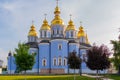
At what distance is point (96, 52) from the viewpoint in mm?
34812

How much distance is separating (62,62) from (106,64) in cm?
3798

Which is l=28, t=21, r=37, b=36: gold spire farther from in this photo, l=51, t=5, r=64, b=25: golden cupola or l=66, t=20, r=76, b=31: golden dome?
l=66, t=20, r=76, b=31: golden dome

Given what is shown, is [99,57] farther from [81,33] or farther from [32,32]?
[81,33]

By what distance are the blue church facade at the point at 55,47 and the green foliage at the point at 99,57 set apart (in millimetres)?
35885

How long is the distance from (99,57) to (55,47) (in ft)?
129

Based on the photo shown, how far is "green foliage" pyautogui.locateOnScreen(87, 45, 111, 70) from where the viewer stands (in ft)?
113

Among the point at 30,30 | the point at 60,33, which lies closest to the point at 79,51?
the point at 60,33

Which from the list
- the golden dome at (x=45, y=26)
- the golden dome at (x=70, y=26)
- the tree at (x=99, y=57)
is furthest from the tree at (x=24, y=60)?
the golden dome at (x=70, y=26)

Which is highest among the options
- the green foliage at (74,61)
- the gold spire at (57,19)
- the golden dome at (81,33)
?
the gold spire at (57,19)

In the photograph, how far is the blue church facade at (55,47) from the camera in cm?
7275

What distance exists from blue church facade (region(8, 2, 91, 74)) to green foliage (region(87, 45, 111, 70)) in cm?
3589

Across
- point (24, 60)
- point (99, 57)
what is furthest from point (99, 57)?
point (24, 60)

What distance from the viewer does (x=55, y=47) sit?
7344 cm

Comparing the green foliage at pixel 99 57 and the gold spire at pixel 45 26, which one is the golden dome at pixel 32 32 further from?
the green foliage at pixel 99 57
